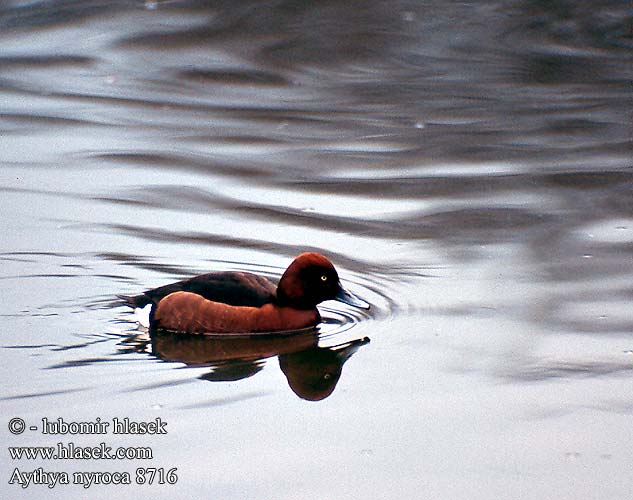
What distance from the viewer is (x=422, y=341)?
7449mm

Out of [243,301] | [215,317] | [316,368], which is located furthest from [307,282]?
[316,368]

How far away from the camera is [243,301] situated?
7.70 meters

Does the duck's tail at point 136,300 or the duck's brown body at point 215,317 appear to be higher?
the duck's tail at point 136,300

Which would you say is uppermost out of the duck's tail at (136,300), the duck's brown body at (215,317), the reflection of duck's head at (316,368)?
the duck's tail at (136,300)

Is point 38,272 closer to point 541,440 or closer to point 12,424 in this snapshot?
point 12,424

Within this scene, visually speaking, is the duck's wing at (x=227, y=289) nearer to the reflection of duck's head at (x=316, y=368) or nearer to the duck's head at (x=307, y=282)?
the duck's head at (x=307, y=282)

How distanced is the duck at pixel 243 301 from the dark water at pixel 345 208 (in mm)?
152

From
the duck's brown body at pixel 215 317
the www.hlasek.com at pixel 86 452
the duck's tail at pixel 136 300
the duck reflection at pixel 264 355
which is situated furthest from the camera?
the duck's tail at pixel 136 300

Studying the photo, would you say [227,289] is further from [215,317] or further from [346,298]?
[346,298]

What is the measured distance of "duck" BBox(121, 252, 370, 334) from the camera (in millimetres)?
7668

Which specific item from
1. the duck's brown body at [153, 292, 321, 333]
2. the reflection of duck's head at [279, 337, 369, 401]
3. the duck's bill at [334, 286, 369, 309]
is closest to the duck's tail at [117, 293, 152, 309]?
the duck's brown body at [153, 292, 321, 333]

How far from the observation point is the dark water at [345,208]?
6547 mm

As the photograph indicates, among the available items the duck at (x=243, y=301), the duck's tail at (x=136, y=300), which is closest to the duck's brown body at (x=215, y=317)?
the duck at (x=243, y=301)

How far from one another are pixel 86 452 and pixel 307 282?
2279 millimetres
